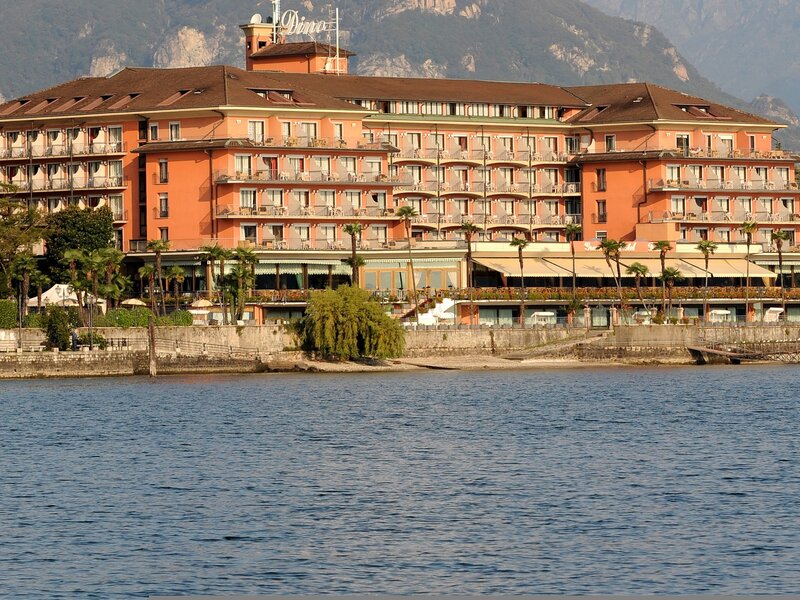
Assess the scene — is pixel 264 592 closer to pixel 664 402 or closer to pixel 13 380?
pixel 664 402

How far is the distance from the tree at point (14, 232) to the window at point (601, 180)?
48.5 meters

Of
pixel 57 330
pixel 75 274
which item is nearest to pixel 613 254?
pixel 75 274

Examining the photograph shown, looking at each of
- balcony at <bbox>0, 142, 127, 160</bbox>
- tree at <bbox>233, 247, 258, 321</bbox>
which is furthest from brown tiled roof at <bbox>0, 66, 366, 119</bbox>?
tree at <bbox>233, 247, 258, 321</bbox>

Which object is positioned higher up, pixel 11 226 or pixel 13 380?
pixel 11 226

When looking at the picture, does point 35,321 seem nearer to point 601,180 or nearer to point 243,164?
point 243,164

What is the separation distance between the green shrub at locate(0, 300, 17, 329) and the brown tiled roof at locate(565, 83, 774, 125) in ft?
191

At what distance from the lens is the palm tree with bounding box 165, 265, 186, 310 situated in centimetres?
13262

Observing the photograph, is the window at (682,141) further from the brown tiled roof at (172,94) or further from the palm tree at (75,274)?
the palm tree at (75,274)

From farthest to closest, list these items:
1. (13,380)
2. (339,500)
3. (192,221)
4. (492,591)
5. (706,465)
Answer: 1. (192,221)
2. (13,380)
3. (706,465)
4. (339,500)
5. (492,591)

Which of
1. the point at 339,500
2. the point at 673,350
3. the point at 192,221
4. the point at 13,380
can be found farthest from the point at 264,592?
the point at 192,221

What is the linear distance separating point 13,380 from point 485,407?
34.6 meters

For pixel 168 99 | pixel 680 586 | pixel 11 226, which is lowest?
pixel 680 586

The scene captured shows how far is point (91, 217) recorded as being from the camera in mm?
139875

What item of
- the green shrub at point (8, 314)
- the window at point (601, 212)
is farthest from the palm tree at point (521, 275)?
the green shrub at point (8, 314)
